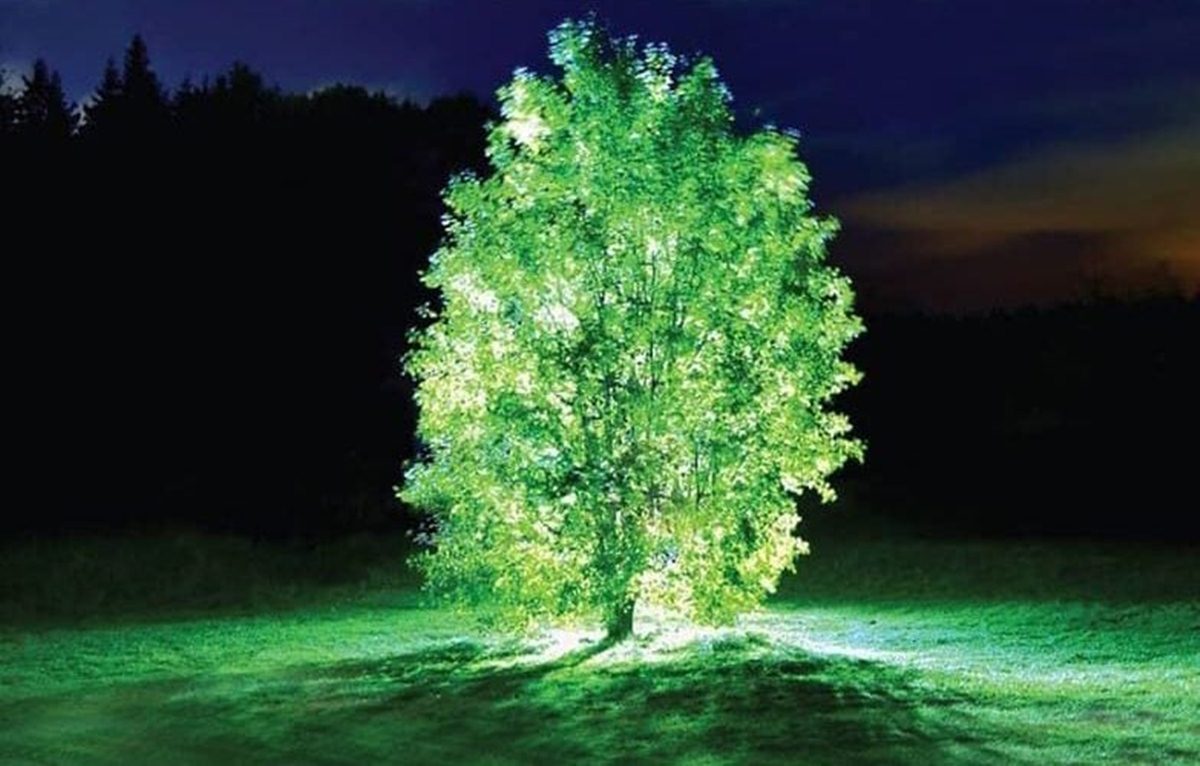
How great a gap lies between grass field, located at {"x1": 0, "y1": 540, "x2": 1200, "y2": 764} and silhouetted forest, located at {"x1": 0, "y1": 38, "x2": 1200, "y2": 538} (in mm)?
9587

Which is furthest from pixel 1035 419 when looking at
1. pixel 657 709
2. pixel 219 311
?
pixel 657 709

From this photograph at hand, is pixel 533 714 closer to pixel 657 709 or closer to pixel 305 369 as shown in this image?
pixel 657 709

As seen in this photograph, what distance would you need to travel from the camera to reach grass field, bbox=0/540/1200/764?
11938 millimetres

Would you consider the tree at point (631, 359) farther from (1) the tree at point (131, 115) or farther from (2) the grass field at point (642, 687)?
(1) the tree at point (131, 115)

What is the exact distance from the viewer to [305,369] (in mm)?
37344

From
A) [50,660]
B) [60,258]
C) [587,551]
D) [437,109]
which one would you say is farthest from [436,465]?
[437,109]

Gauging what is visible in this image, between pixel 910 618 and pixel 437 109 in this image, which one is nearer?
pixel 910 618

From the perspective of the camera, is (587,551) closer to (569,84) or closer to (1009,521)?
(569,84)

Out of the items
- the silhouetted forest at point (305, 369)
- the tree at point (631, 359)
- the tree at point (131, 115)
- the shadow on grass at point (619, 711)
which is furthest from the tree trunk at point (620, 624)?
the tree at point (131, 115)

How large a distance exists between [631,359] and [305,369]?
21.9 meters

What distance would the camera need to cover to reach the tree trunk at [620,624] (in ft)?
55.5

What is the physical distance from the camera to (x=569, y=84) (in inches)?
668

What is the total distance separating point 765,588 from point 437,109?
1170 inches

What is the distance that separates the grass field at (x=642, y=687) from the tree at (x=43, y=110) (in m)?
22.8
